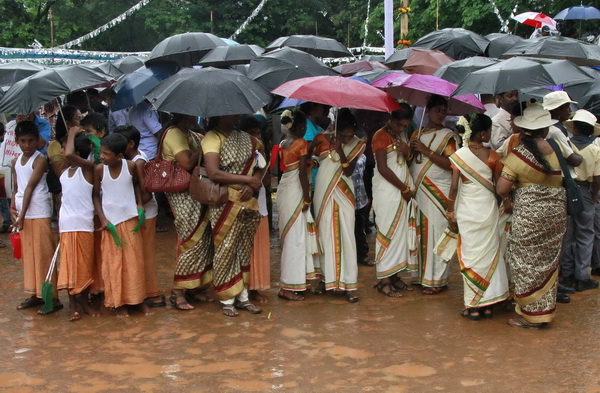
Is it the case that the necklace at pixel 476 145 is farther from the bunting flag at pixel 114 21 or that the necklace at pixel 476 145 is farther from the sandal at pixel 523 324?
the bunting flag at pixel 114 21

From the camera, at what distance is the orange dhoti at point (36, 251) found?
618cm

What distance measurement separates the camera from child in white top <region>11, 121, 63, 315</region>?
609cm

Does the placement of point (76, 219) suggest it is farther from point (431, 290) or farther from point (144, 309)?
point (431, 290)

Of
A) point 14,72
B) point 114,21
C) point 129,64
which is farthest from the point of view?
point 114,21

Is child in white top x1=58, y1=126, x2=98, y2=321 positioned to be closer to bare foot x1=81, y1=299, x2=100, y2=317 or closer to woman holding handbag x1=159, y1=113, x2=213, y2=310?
bare foot x1=81, y1=299, x2=100, y2=317

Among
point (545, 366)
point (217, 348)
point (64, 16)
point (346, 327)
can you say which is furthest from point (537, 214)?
point (64, 16)

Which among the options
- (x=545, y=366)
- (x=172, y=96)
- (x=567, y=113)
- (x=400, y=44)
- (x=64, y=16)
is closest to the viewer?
(x=545, y=366)

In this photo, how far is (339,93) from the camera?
5.85 meters

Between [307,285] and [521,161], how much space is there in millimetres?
2285

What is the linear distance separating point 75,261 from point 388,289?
9.00ft

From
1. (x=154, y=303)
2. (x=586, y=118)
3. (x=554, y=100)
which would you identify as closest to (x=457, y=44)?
(x=586, y=118)

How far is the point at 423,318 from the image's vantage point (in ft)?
19.6

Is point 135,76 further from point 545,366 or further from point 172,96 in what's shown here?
point 545,366

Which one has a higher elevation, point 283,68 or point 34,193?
point 283,68
